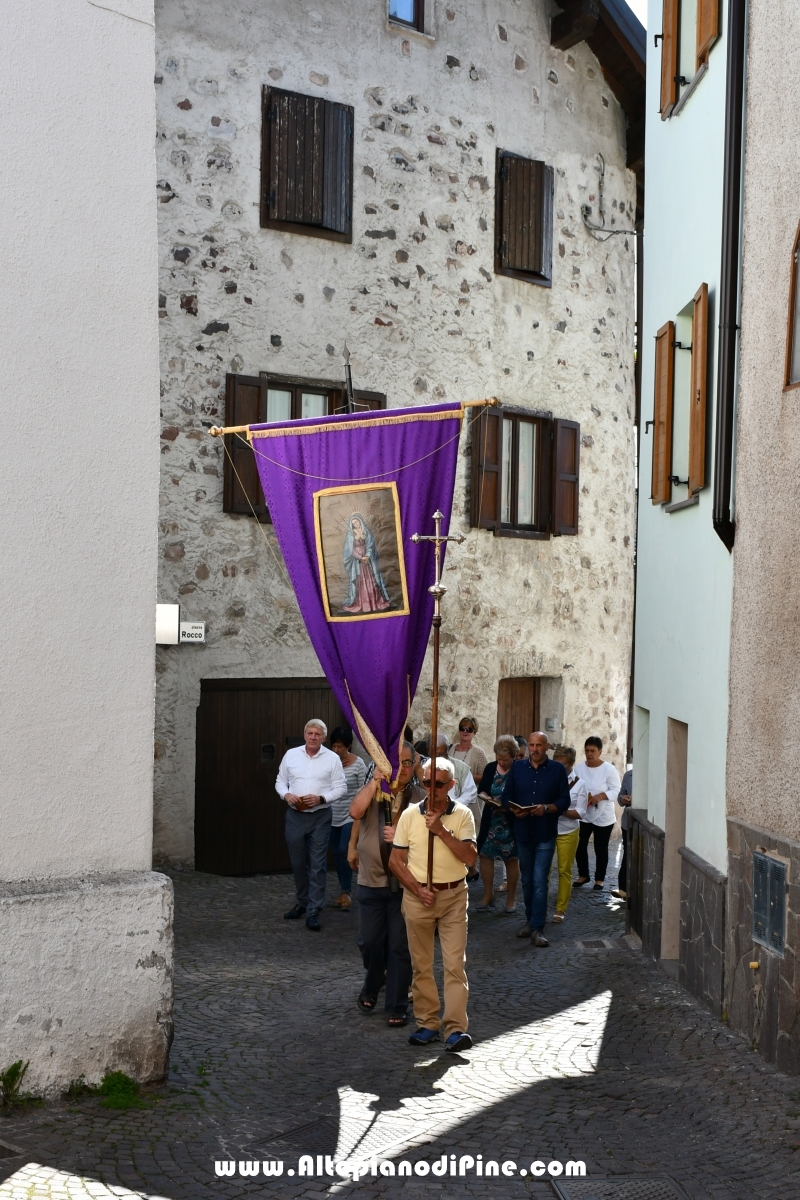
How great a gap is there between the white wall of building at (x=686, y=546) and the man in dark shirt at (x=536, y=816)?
0.82 metres

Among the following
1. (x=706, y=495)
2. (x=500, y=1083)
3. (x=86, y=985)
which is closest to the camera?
(x=86, y=985)

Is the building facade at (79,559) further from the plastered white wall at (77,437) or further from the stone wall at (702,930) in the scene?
the stone wall at (702,930)

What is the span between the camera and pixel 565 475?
1736 centimetres

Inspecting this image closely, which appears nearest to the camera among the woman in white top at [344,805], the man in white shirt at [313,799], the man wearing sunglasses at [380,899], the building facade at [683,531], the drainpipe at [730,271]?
the man wearing sunglasses at [380,899]

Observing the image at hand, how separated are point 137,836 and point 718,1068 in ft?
11.4

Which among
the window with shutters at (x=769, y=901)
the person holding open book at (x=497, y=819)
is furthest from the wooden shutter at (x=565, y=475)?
the window with shutters at (x=769, y=901)

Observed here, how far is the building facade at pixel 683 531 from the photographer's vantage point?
9.19 metres

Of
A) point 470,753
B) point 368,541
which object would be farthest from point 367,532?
point 470,753

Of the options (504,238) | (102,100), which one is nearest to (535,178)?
(504,238)

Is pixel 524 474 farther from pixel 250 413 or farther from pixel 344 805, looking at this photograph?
pixel 344 805

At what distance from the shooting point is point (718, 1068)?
7.63 meters

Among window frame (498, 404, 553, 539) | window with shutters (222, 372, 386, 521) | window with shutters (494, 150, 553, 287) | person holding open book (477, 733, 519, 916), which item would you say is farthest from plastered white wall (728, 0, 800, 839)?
A: window frame (498, 404, 553, 539)

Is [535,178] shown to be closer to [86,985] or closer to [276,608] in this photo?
[276,608]

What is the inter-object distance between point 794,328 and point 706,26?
3.21 m
